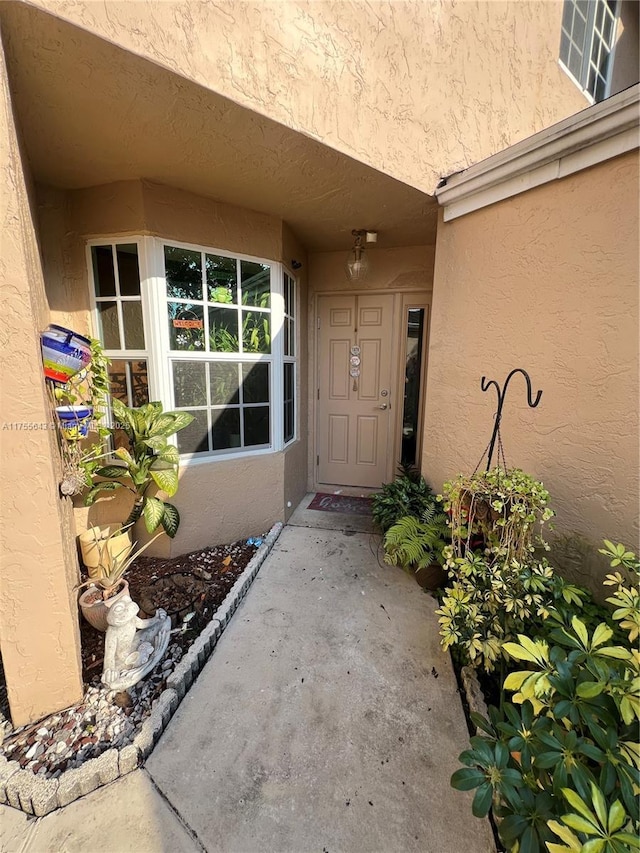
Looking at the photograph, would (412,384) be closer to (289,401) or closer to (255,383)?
(289,401)

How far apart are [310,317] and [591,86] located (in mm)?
3624

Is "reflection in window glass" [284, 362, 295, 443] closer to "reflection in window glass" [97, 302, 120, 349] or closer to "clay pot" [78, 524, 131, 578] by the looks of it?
"reflection in window glass" [97, 302, 120, 349]

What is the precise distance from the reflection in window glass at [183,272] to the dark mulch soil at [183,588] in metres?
2.09

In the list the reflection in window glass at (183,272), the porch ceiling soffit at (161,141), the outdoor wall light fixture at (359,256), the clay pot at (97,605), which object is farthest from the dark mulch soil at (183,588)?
the porch ceiling soffit at (161,141)

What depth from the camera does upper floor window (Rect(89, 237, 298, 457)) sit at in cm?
260

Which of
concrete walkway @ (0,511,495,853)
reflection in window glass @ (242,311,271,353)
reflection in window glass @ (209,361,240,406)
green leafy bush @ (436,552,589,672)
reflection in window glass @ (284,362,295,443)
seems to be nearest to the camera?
concrete walkway @ (0,511,495,853)

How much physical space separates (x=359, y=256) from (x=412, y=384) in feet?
4.67

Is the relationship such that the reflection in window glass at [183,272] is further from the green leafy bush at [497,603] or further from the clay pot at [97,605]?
the green leafy bush at [497,603]

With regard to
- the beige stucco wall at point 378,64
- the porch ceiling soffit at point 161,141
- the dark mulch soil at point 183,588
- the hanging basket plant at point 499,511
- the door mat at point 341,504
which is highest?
the beige stucco wall at point 378,64

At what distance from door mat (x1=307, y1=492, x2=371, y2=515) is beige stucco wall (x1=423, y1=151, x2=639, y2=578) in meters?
1.44

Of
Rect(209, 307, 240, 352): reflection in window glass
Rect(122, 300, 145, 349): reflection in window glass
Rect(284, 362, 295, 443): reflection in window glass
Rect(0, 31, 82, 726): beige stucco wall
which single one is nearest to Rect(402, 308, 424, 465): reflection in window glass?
Rect(284, 362, 295, 443): reflection in window glass

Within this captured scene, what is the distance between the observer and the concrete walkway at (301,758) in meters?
1.20

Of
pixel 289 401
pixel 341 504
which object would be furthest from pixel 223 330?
pixel 341 504

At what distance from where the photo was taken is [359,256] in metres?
3.32
